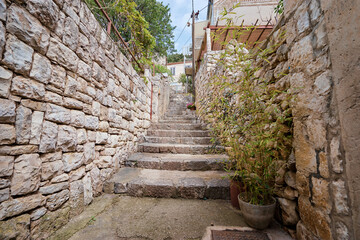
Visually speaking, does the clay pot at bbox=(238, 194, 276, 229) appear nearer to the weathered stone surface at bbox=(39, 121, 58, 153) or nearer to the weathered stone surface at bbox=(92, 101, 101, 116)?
the weathered stone surface at bbox=(39, 121, 58, 153)

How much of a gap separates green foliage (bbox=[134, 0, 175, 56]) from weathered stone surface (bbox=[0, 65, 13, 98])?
26.2 ft

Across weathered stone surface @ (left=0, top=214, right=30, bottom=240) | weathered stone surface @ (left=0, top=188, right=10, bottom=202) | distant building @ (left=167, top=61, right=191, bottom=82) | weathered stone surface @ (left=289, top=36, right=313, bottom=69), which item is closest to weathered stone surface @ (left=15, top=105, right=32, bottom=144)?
weathered stone surface @ (left=0, top=188, right=10, bottom=202)

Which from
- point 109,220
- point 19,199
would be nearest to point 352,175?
point 109,220

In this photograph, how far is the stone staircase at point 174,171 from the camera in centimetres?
192

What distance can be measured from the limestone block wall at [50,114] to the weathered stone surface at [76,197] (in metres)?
0.01

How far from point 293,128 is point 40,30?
91.9 inches

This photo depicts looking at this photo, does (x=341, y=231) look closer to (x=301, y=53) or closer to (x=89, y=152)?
(x=301, y=53)

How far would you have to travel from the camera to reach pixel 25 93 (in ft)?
3.61

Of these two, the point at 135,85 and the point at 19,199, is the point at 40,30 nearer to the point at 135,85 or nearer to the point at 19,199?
the point at 19,199

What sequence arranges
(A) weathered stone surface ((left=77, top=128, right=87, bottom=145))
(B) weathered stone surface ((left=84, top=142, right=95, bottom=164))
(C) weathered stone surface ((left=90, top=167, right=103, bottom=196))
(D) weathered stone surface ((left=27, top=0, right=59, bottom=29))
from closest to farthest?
(D) weathered stone surface ((left=27, top=0, right=59, bottom=29)), (A) weathered stone surface ((left=77, top=128, right=87, bottom=145)), (B) weathered stone surface ((left=84, top=142, right=95, bottom=164)), (C) weathered stone surface ((left=90, top=167, right=103, bottom=196))

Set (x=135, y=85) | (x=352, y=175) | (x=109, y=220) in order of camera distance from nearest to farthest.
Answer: (x=352, y=175) → (x=109, y=220) → (x=135, y=85)

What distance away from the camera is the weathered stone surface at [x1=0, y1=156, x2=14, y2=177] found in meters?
0.98

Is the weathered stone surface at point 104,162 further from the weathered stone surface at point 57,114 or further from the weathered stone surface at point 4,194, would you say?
the weathered stone surface at point 4,194

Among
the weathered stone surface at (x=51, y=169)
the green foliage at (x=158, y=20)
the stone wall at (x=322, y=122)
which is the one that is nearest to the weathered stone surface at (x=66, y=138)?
the weathered stone surface at (x=51, y=169)
